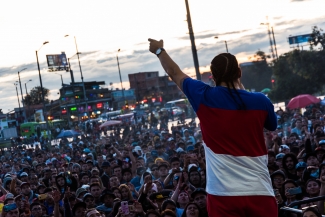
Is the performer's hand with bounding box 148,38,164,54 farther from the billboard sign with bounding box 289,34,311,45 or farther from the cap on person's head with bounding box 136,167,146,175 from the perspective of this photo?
the billboard sign with bounding box 289,34,311,45

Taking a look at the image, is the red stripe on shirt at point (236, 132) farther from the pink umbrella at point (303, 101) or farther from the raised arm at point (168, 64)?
the pink umbrella at point (303, 101)

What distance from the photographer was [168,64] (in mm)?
Result: 3812

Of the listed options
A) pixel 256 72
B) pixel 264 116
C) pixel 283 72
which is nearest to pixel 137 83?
pixel 256 72

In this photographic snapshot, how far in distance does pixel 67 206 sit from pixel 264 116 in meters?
6.50

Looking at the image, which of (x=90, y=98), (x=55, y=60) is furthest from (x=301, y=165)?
(x=90, y=98)

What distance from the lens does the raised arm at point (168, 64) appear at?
3.76 meters

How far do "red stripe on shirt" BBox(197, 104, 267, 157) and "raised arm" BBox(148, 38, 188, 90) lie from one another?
13.4 inches

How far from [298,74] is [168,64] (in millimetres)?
49270

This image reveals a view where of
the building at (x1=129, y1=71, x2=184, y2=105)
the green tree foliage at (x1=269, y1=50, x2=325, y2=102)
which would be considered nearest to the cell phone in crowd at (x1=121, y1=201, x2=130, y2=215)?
the green tree foliage at (x1=269, y1=50, x2=325, y2=102)

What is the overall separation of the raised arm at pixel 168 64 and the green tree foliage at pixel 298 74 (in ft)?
156

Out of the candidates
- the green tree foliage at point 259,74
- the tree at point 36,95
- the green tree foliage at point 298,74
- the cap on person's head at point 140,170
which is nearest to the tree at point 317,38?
the green tree foliage at point 298,74

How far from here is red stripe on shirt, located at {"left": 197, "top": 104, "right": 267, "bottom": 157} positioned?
3471 millimetres

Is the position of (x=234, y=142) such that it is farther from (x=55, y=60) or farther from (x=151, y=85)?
(x=151, y=85)

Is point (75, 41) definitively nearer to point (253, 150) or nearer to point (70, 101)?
point (70, 101)
